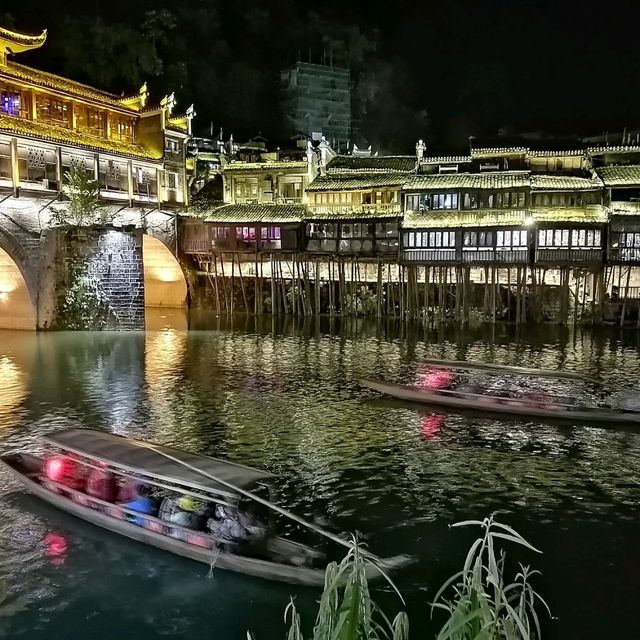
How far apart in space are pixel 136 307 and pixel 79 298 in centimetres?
337

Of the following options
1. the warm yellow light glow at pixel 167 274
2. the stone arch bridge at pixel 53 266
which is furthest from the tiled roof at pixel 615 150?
the warm yellow light glow at pixel 167 274

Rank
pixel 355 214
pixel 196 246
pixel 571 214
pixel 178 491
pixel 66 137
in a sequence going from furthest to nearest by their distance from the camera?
pixel 196 246, pixel 355 214, pixel 571 214, pixel 66 137, pixel 178 491

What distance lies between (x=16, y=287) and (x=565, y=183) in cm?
3493

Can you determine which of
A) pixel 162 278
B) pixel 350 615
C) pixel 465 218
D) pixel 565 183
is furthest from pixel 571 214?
pixel 350 615

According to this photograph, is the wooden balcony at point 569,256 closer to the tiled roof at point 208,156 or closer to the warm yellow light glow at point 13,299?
the warm yellow light glow at point 13,299

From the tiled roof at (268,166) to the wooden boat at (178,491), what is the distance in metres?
41.5

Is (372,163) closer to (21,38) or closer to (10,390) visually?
(21,38)

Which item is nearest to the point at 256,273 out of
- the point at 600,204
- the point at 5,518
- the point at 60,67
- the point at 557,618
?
the point at 600,204

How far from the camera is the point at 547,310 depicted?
152ft

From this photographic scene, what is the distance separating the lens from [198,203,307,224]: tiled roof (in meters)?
51.3

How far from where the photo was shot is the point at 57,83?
4241 cm

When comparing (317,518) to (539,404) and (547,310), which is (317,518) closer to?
(539,404)

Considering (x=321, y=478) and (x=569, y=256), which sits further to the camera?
(x=569, y=256)

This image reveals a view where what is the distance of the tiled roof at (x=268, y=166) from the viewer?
53.5m
